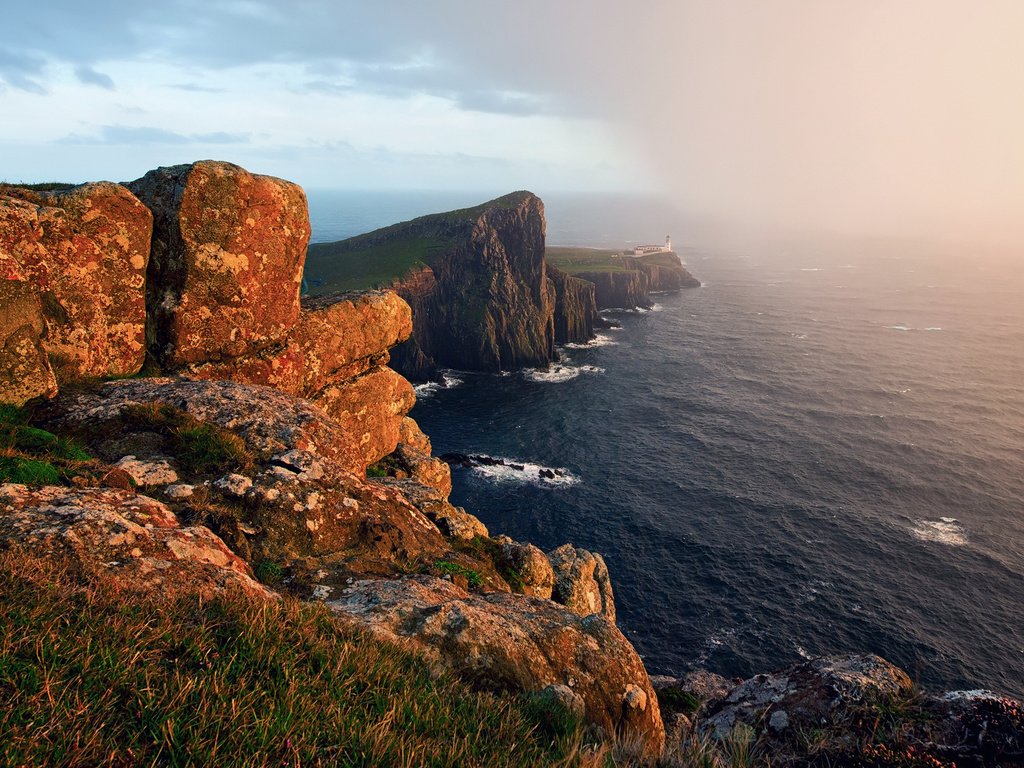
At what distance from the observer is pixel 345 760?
14.5 feet

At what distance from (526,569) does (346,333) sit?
41.4 feet

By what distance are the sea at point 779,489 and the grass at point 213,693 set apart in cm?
1443

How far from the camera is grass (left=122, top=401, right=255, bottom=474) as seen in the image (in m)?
11.8

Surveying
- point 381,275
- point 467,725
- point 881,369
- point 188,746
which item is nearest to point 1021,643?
point 467,725

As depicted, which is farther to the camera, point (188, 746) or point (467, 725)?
point (467, 725)

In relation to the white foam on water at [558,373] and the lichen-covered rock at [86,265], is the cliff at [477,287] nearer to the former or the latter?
the white foam on water at [558,373]

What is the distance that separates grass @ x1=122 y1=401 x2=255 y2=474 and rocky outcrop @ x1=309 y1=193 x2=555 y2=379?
315 feet

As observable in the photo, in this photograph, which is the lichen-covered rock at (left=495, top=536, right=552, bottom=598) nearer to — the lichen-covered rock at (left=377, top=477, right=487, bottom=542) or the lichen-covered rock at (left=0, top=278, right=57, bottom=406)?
the lichen-covered rock at (left=377, top=477, right=487, bottom=542)

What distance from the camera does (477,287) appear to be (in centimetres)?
12788

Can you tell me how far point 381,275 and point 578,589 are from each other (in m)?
116

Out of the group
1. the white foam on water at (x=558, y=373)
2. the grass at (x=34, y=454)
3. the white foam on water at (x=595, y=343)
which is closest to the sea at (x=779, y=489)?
the white foam on water at (x=558, y=373)

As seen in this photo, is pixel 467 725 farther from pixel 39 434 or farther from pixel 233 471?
pixel 39 434

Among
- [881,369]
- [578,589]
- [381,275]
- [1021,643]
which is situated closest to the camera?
[578,589]

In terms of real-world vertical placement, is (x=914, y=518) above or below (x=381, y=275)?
below
